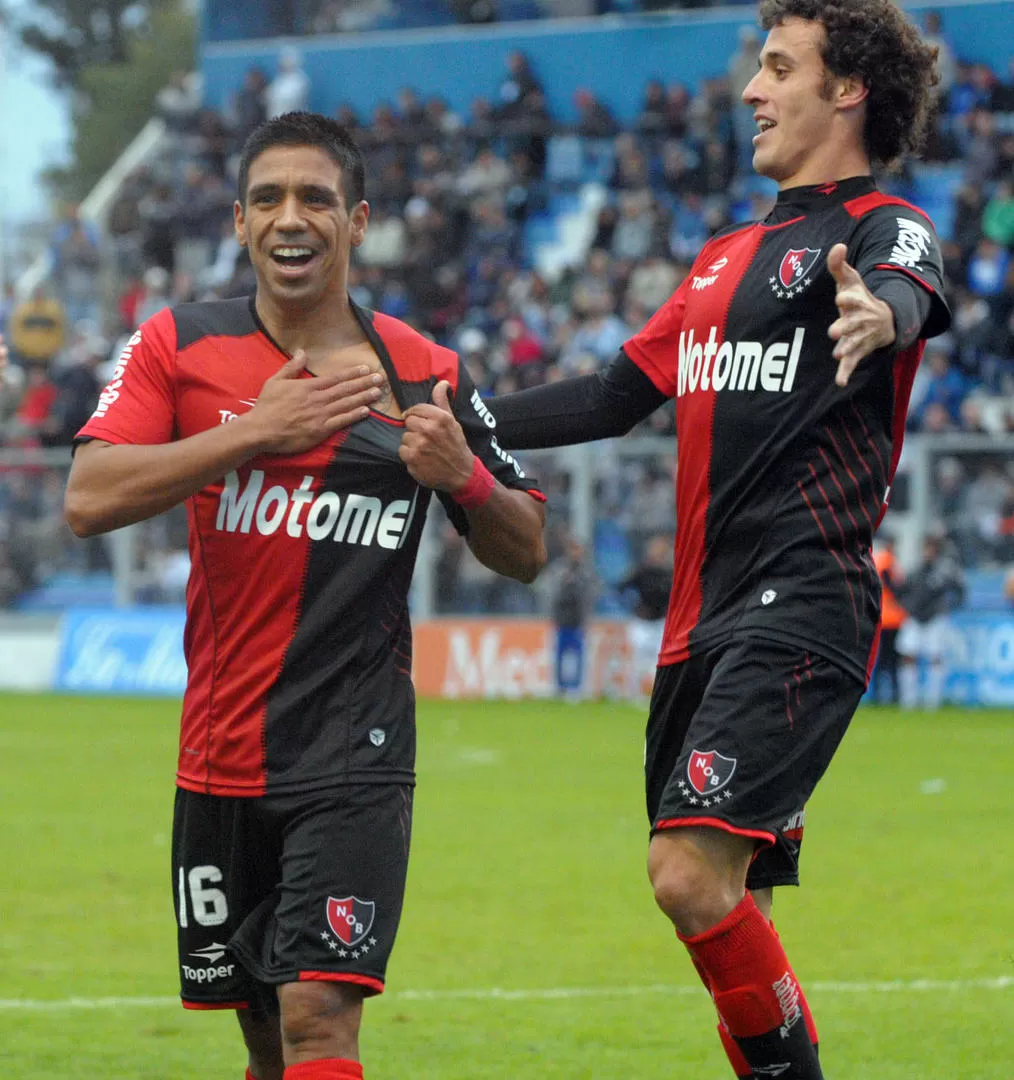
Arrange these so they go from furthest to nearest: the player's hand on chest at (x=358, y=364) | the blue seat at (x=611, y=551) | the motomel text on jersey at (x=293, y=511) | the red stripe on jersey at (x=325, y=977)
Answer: the blue seat at (x=611, y=551) < the player's hand on chest at (x=358, y=364) < the motomel text on jersey at (x=293, y=511) < the red stripe on jersey at (x=325, y=977)

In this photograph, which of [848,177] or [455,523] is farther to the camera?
[848,177]

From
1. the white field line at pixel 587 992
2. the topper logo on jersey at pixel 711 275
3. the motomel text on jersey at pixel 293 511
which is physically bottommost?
the white field line at pixel 587 992

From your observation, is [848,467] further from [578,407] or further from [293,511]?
[293,511]

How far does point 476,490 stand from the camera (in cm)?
423

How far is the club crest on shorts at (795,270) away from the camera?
4543 millimetres

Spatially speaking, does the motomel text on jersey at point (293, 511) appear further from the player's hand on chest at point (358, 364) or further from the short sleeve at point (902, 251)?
the short sleeve at point (902, 251)

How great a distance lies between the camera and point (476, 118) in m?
27.6

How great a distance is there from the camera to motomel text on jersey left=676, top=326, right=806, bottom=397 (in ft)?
14.9

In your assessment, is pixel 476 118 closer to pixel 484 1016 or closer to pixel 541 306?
pixel 541 306

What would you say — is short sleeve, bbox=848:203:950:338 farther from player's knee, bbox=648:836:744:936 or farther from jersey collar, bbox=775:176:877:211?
player's knee, bbox=648:836:744:936

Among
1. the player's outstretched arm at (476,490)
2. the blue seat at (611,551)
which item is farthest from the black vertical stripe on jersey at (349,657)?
the blue seat at (611,551)

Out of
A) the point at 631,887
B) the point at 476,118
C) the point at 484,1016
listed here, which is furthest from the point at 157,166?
the point at 484,1016

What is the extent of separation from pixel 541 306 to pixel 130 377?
20983 mm

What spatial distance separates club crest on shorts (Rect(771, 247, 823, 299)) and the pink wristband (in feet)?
2.80
